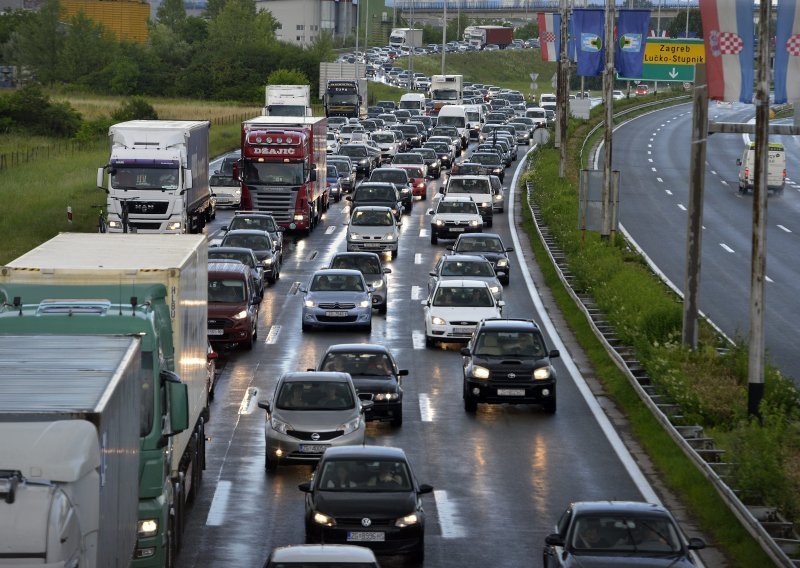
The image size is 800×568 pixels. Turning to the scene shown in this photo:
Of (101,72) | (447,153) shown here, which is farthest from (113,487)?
(101,72)

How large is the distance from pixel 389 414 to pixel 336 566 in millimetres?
12348

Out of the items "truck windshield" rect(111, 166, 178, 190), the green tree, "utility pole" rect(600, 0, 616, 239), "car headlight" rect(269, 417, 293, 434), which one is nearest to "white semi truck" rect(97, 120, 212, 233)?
"truck windshield" rect(111, 166, 178, 190)

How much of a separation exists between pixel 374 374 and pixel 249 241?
1826 centimetres

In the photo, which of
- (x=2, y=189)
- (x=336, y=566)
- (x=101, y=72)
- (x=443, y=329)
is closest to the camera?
(x=336, y=566)

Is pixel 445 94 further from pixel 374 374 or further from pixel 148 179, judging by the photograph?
pixel 374 374

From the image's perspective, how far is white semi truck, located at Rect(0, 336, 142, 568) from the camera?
9867mm

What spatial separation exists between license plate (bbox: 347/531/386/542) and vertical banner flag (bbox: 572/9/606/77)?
34822 mm

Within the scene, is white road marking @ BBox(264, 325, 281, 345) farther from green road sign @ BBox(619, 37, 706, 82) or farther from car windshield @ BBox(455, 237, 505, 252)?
green road sign @ BBox(619, 37, 706, 82)

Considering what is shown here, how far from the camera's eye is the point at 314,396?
944 inches

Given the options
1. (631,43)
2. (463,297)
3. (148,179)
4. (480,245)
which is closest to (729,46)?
(463,297)

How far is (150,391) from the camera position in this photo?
1581 cm

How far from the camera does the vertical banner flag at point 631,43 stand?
155ft

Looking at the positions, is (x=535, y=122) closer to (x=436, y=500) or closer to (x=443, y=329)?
(x=443, y=329)

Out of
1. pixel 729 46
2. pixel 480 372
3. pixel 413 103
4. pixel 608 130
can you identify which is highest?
pixel 729 46
